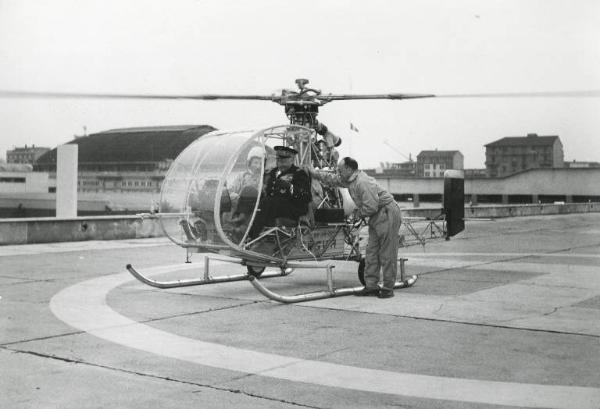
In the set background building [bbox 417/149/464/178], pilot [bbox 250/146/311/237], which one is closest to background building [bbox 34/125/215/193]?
background building [bbox 417/149/464/178]

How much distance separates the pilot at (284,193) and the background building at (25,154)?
364 ft

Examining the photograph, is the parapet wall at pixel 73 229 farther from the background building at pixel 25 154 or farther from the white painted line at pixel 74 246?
the background building at pixel 25 154

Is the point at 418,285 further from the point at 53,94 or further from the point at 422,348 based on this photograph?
the point at 53,94

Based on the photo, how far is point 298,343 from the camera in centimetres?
660

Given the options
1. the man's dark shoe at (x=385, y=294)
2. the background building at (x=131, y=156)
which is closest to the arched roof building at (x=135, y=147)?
the background building at (x=131, y=156)

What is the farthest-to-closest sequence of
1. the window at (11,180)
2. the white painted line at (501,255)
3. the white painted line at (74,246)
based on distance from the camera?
the window at (11,180)
the white painted line at (501,255)
the white painted line at (74,246)

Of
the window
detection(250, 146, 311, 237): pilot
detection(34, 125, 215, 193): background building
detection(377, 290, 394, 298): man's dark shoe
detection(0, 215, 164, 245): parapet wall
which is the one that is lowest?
detection(377, 290, 394, 298): man's dark shoe

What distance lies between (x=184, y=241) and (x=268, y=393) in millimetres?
4798

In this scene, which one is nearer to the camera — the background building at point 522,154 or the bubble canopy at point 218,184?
the bubble canopy at point 218,184

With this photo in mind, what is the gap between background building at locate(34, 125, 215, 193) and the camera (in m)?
77.3

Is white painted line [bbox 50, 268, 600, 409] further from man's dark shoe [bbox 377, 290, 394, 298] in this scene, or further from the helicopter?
man's dark shoe [bbox 377, 290, 394, 298]

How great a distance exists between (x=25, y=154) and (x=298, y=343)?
118m

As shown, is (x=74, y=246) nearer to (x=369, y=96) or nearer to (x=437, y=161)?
(x=369, y=96)

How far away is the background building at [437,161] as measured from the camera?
8919 centimetres
